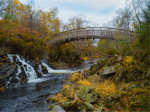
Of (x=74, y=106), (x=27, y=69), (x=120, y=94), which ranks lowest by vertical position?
(x=74, y=106)

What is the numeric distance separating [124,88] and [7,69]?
29.7 feet

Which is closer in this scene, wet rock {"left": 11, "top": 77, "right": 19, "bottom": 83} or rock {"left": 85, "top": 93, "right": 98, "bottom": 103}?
rock {"left": 85, "top": 93, "right": 98, "bottom": 103}

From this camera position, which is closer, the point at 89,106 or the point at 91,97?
the point at 89,106

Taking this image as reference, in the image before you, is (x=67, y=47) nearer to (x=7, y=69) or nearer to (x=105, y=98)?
Answer: (x=7, y=69)

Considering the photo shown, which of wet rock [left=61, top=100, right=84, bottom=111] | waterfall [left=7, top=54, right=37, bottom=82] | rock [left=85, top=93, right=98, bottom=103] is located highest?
waterfall [left=7, top=54, right=37, bottom=82]

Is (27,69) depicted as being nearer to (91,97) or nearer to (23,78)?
(23,78)

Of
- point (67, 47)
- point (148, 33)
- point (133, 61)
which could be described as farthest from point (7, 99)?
point (67, 47)

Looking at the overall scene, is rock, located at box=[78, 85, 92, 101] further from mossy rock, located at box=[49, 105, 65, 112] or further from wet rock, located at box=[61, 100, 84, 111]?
mossy rock, located at box=[49, 105, 65, 112]

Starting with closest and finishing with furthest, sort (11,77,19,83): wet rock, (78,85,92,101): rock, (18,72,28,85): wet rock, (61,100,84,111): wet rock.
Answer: (61,100,84,111): wet rock → (78,85,92,101): rock → (11,77,19,83): wet rock → (18,72,28,85): wet rock

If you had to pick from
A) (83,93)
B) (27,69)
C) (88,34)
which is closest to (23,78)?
(27,69)

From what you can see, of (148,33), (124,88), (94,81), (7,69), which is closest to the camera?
(148,33)

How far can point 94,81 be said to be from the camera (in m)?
7.23

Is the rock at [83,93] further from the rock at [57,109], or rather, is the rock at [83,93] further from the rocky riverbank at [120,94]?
the rock at [57,109]

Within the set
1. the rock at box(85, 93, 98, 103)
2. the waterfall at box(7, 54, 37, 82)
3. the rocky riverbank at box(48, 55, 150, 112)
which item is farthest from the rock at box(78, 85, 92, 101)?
the waterfall at box(7, 54, 37, 82)
